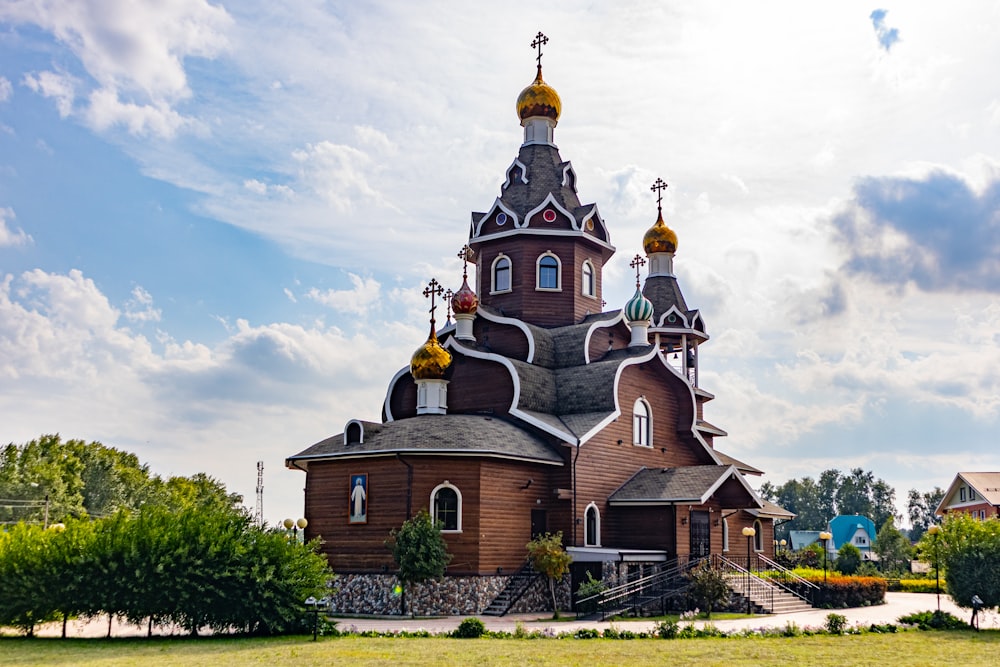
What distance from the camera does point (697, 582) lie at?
22.4m

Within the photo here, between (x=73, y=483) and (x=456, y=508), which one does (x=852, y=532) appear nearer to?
(x=73, y=483)

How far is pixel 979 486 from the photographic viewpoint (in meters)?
50.1

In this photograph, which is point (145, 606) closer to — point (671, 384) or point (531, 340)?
point (531, 340)

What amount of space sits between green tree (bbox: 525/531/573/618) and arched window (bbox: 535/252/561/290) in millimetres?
8929

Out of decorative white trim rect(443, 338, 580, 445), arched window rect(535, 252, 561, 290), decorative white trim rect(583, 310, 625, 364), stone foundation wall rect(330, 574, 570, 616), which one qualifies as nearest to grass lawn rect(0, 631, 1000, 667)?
stone foundation wall rect(330, 574, 570, 616)

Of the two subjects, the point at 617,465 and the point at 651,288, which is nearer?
the point at 617,465

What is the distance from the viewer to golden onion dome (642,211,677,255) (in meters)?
36.4

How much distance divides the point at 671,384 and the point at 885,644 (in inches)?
516

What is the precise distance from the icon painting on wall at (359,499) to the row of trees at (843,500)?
79227mm

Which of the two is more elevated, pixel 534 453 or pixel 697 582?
pixel 534 453

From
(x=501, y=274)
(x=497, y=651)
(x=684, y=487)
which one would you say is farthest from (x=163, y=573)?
(x=501, y=274)

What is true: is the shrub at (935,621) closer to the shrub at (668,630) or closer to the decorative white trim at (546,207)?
the shrub at (668,630)

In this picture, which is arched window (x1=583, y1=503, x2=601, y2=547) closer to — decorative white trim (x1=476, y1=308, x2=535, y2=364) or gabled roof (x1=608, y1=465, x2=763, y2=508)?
gabled roof (x1=608, y1=465, x2=763, y2=508)

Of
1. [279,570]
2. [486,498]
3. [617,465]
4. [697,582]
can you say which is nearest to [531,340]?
[617,465]
